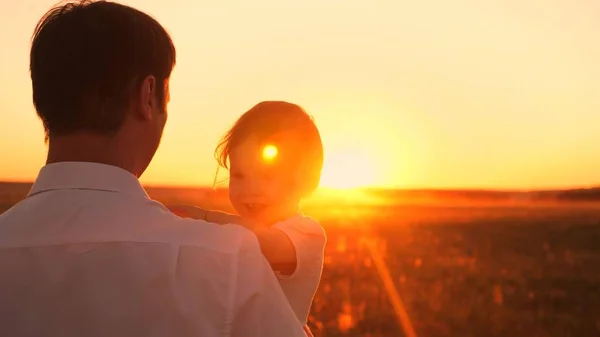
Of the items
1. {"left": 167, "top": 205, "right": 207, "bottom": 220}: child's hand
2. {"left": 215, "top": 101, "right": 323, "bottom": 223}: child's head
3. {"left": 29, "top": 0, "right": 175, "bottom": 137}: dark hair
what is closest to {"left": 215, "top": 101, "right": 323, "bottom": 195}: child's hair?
{"left": 215, "top": 101, "right": 323, "bottom": 223}: child's head

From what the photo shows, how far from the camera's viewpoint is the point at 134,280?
1.31 meters

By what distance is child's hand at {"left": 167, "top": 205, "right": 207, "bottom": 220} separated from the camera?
193cm

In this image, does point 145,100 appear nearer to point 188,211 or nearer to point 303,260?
point 188,211

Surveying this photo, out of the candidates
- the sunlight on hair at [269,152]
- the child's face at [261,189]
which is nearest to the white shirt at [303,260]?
the child's face at [261,189]

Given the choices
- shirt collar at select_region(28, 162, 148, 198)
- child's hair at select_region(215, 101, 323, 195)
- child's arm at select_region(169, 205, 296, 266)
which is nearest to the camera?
shirt collar at select_region(28, 162, 148, 198)

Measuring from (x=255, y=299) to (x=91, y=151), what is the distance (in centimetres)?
42

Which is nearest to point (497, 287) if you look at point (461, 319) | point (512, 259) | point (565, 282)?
point (565, 282)

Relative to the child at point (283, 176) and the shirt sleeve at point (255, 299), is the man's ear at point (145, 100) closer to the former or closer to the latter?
the shirt sleeve at point (255, 299)

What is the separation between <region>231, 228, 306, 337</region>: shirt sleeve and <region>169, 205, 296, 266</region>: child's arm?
2.11 ft

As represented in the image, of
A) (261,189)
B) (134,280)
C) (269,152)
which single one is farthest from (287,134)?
(134,280)

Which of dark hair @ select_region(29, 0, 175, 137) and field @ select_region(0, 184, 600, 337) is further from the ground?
dark hair @ select_region(29, 0, 175, 137)

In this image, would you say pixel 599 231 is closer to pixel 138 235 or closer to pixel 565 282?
pixel 565 282

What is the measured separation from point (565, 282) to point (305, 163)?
10.4m

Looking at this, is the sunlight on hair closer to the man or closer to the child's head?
the child's head
